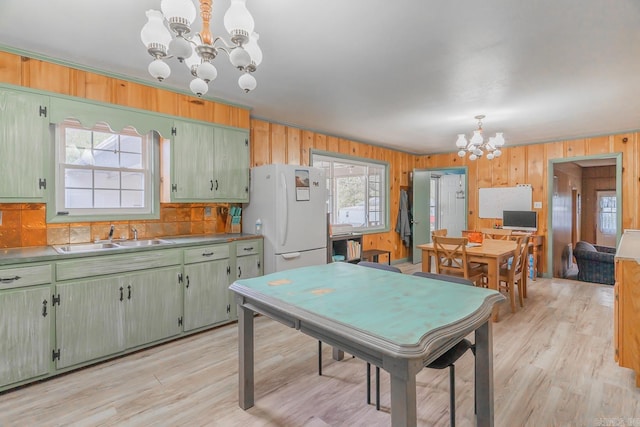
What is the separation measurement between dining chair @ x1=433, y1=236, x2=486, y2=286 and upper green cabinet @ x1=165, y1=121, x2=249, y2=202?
239cm

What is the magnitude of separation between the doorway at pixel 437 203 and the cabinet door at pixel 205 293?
4.40 m

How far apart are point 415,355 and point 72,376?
2.66 m

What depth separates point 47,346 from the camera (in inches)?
91.6

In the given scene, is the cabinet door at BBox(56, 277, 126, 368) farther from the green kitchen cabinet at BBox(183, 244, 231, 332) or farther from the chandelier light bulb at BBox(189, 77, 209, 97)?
the chandelier light bulb at BBox(189, 77, 209, 97)

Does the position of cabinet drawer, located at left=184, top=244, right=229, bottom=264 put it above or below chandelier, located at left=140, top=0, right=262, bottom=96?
below

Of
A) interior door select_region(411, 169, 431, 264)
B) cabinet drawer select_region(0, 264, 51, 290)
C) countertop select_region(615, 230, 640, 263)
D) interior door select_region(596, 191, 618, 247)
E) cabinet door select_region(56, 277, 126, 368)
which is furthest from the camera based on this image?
interior door select_region(596, 191, 618, 247)

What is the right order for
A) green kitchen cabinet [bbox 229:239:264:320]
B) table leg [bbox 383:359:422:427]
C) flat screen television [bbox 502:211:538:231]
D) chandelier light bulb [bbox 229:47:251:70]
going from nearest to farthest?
table leg [bbox 383:359:422:427], chandelier light bulb [bbox 229:47:251:70], green kitchen cabinet [bbox 229:239:264:320], flat screen television [bbox 502:211:538:231]

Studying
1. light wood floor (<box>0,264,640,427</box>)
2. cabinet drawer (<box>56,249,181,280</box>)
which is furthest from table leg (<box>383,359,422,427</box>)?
cabinet drawer (<box>56,249,181,280</box>)

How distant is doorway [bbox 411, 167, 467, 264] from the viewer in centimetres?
667

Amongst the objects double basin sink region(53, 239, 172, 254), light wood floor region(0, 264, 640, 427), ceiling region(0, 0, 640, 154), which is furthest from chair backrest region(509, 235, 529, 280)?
double basin sink region(53, 239, 172, 254)

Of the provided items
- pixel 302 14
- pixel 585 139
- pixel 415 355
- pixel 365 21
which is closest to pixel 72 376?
pixel 415 355

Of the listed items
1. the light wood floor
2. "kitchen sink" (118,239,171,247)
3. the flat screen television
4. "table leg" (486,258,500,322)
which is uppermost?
the flat screen television

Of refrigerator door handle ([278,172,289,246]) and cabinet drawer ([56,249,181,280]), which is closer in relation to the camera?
cabinet drawer ([56,249,181,280])

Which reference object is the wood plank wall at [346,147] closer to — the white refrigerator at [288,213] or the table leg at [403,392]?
the white refrigerator at [288,213]
